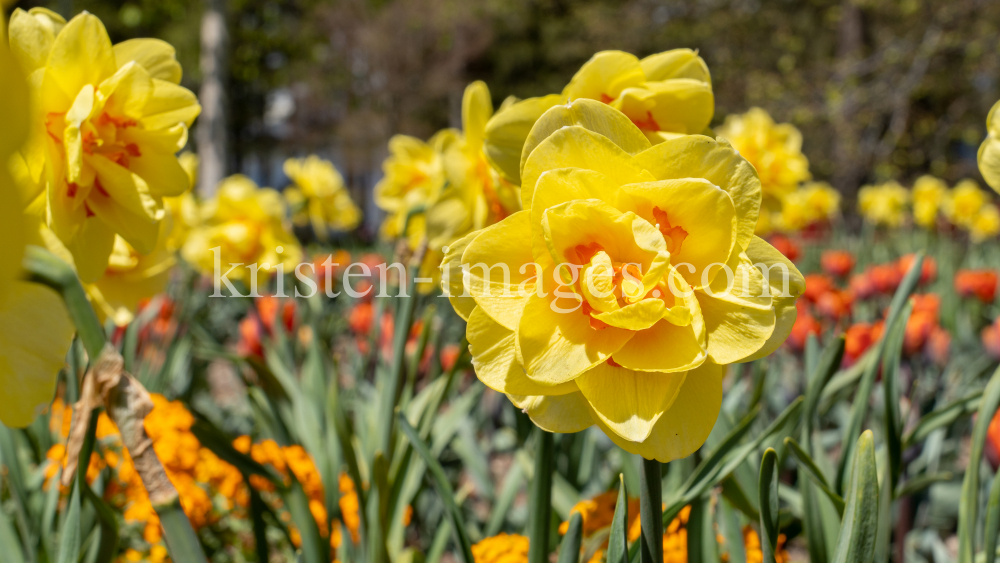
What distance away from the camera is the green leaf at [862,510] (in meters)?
0.71

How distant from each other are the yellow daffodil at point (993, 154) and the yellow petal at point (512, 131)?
63 cm

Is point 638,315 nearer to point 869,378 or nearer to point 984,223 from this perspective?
point 869,378

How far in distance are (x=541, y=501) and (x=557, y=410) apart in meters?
0.28

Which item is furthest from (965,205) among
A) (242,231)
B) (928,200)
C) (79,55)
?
(79,55)

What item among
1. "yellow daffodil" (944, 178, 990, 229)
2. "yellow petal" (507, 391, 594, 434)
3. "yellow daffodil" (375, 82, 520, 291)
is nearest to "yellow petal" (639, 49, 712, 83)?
"yellow daffodil" (375, 82, 520, 291)

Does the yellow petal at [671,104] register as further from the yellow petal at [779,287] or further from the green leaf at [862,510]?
the green leaf at [862,510]

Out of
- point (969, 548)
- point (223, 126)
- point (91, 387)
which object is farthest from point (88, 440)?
point (223, 126)

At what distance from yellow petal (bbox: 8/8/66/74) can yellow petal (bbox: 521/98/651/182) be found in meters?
0.60

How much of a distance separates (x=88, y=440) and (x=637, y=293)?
648mm

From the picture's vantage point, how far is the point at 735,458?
37.9 inches

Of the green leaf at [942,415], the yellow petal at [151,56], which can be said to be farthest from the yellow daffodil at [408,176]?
the green leaf at [942,415]

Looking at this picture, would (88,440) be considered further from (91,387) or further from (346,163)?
(346,163)

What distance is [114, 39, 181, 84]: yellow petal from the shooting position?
0.86m

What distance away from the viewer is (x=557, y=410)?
0.65m
